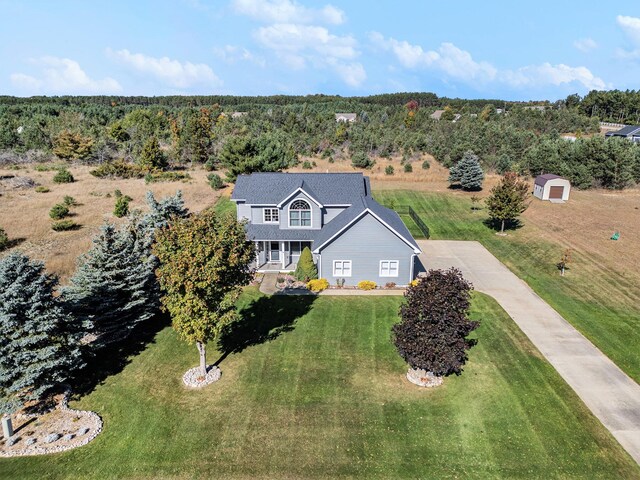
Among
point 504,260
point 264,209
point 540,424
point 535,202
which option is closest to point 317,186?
point 264,209

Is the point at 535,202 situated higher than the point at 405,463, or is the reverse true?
the point at 535,202

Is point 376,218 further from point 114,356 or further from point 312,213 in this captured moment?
point 114,356

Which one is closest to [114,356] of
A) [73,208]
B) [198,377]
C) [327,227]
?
[198,377]

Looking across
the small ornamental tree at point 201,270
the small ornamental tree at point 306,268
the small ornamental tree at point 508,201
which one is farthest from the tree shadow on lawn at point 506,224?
the small ornamental tree at point 201,270

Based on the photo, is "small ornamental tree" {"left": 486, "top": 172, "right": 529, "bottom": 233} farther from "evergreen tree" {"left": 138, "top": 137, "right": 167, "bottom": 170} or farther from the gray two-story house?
"evergreen tree" {"left": 138, "top": 137, "right": 167, "bottom": 170}

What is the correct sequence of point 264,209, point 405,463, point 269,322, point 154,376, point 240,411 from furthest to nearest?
1. point 264,209
2. point 269,322
3. point 154,376
4. point 240,411
5. point 405,463

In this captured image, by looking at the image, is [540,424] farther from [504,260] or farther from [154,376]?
[504,260]

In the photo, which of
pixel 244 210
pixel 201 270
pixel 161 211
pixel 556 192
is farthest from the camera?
pixel 556 192

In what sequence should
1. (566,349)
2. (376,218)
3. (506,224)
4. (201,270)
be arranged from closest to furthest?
(201,270), (566,349), (376,218), (506,224)
